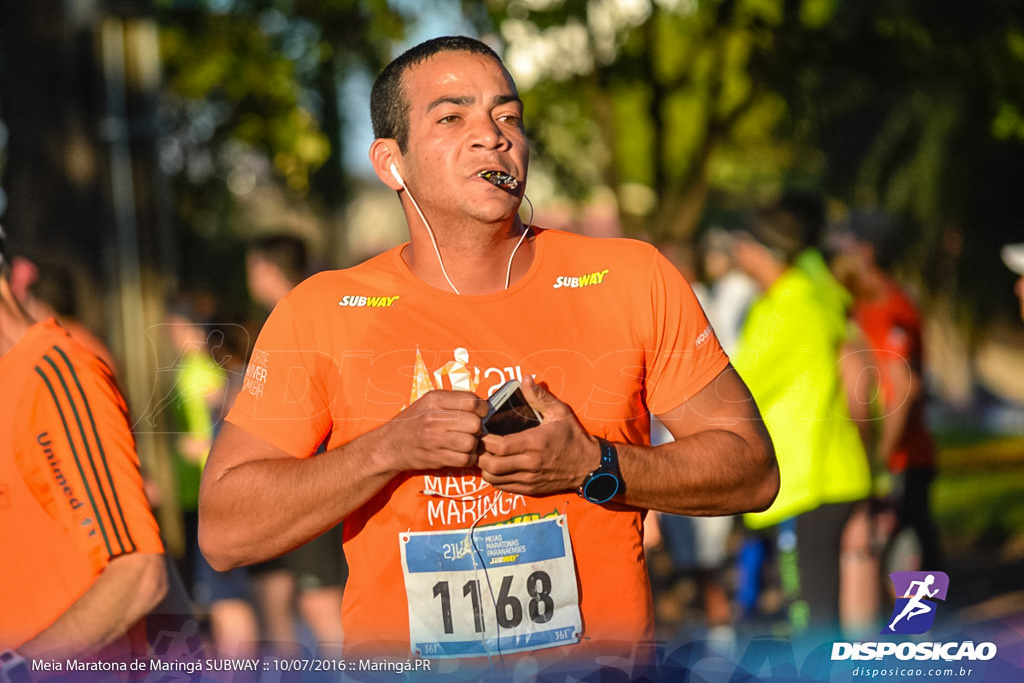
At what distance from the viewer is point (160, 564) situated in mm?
2709

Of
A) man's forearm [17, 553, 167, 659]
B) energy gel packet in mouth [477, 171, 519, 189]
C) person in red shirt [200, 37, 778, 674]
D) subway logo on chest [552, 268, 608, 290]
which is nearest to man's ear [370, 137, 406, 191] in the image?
person in red shirt [200, 37, 778, 674]

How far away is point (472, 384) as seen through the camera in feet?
8.20

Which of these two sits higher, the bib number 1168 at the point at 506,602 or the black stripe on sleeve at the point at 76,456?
the black stripe on sleeve at the point at 76,456

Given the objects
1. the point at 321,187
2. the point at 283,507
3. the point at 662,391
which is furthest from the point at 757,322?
the point at 321,187

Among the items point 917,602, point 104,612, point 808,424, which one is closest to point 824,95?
point 808,424

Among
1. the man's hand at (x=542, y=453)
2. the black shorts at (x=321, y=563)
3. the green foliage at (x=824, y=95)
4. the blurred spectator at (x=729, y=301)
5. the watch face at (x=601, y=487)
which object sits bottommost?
the black shorts at (x=321, y=563)

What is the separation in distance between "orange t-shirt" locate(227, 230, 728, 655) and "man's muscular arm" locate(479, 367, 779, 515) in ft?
0.25

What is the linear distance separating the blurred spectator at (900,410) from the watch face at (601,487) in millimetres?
3795

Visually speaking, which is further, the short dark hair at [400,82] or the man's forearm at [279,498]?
the short dark hair at [400,82]

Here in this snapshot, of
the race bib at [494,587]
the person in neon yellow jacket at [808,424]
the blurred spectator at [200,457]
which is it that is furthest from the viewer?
the person in neon yellow jacket at [808,424]

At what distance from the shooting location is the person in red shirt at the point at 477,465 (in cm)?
247

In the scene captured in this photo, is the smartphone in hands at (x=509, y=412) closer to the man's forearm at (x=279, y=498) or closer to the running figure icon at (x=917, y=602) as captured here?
the man's forearm at (x=279, y=498)

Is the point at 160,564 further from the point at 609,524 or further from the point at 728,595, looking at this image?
the point at 728,595

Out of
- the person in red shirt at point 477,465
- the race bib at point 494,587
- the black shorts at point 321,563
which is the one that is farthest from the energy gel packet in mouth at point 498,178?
the black shorts at point 321,563
